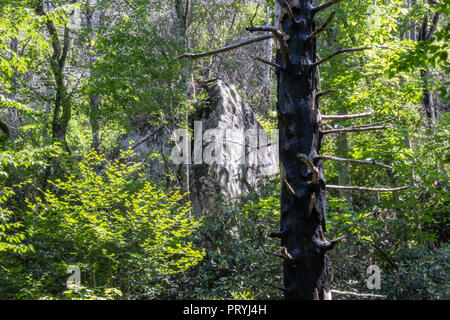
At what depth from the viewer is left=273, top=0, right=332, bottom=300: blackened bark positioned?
2.57 m

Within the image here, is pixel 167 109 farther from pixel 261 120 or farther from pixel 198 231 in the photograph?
pixel 198 231

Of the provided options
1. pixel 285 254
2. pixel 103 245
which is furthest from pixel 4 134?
pixel 285 254

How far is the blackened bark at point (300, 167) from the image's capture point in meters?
2.57

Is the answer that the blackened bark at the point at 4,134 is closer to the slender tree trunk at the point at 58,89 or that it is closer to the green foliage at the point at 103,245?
the slender tree trunk at the point at 58,89

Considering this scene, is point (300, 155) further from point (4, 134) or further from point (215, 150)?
point (215, 150)

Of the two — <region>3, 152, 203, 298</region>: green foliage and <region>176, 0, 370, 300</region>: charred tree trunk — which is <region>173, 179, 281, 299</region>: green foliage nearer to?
<region>3, 152, 203, 298</region>: green foliage

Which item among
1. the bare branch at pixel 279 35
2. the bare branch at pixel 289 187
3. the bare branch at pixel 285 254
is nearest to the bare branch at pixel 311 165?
the bare branch at pixel 289 187

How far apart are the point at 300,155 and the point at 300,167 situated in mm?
223

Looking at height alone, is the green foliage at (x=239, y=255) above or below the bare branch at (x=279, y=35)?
below

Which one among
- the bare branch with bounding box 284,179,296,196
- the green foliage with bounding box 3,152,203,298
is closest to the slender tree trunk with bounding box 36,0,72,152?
the green foliage with bounding box 3,152,203,298

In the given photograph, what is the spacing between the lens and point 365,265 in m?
6.54

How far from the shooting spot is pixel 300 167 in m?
2.65

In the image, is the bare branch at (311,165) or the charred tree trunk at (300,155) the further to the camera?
the charred tree trunk at (300,155)

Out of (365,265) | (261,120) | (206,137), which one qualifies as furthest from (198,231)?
(261,120)
